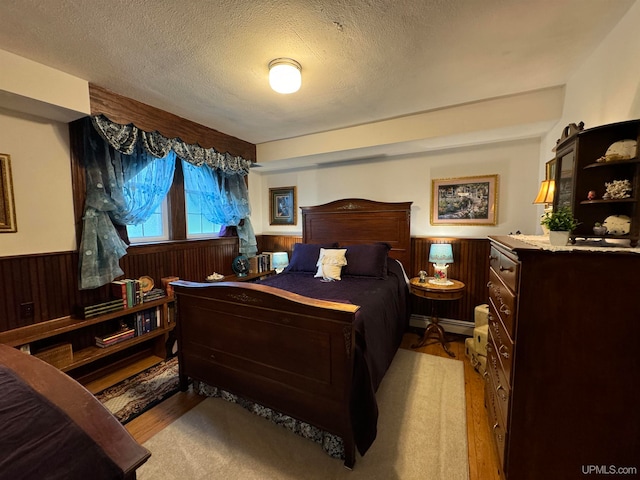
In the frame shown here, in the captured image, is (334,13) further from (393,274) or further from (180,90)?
(393,274)

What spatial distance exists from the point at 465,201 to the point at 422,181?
0.54 meters

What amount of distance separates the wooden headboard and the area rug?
2.27 m

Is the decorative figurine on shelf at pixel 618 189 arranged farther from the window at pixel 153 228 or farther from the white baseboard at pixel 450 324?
the window at pixel 153 228

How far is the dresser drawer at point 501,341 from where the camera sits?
4.05 feet

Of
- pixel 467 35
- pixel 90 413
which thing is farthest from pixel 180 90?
pixel 90 413

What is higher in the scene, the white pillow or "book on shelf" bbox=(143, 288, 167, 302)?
the white pillow

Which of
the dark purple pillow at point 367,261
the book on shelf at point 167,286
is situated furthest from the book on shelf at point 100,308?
the dark purple pillow at point 367,261

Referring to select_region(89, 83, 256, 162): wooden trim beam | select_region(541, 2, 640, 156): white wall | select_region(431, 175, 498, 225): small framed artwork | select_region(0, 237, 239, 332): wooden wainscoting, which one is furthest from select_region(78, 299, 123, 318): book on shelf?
select_region(541, 2, 640, 156): white wall

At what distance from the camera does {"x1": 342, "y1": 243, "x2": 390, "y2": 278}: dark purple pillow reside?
9.21 feet

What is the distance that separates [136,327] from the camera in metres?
2.48

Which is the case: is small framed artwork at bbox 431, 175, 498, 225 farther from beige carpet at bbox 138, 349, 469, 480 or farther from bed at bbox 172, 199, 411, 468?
beige carpet at bbox 138, 349, 469, 480

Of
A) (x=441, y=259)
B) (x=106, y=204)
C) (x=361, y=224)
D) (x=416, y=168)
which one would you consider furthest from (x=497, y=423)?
(x=106, y=204)

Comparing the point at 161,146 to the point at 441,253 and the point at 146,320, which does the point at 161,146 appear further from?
the point at 441,253

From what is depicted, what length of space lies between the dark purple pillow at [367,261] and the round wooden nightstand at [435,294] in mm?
401
